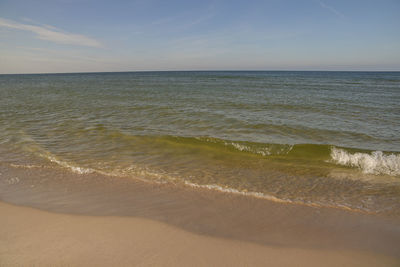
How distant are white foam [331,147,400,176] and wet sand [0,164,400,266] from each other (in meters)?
2.59

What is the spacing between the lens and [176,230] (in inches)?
131

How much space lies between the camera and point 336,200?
14.4ft

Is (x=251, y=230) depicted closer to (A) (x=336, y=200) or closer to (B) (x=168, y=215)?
(B) (x=168, y=215)

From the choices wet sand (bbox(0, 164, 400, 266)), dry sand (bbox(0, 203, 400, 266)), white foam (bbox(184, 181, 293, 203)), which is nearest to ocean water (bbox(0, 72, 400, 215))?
white foam (bbox(184, 181, 293, 203))

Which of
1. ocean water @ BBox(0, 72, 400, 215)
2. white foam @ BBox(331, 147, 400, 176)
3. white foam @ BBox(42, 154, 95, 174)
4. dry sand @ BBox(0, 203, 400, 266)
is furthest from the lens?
white foam @ BBox(331, 147, 400, 176)

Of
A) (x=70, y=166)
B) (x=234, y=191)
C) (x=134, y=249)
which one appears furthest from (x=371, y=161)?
(x=70, y=166)

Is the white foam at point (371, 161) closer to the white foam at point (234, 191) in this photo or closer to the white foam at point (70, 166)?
the white foam at point (234, 191)

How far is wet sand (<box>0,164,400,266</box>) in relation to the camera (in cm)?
275

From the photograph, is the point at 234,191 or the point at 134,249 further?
the point at 234,191

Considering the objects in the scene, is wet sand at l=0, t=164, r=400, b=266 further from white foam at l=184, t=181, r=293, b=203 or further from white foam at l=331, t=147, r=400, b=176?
white foam at l=331, t=147, r=400, b=176

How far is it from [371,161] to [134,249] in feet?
21.9

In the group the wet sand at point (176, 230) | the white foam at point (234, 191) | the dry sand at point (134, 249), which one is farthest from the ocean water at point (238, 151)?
the dry sand at point (134, 249)

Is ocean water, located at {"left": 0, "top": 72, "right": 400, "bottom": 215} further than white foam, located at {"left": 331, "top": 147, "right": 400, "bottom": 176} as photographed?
No

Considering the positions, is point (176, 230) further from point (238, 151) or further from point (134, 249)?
point (238, 151)
